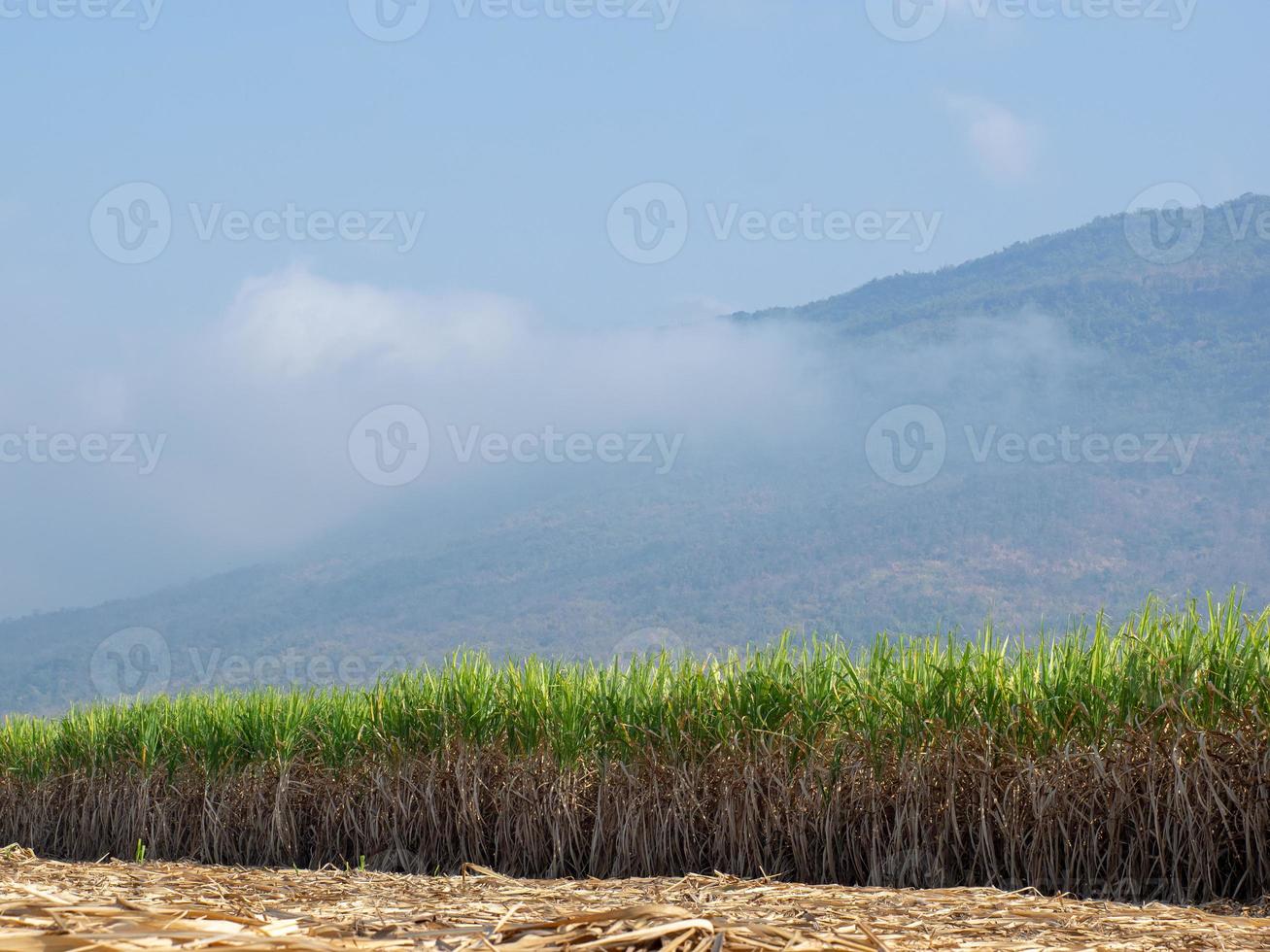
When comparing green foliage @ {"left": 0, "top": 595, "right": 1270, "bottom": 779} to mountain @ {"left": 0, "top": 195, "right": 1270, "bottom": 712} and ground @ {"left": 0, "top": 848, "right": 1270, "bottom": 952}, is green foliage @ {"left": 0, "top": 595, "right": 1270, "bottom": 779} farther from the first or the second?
mountain @ {"left": 0, "top": 195, "right": 1270, "bottom": 712}

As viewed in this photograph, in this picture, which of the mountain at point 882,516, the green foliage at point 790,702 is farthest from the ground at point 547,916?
the mountain at point 882,516

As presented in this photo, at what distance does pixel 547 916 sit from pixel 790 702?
4938 millimetres

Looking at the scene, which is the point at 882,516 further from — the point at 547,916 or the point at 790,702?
the point at 547,916

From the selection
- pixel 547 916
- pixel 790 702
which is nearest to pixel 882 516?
pixel 790 702

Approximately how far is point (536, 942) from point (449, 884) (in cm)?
300

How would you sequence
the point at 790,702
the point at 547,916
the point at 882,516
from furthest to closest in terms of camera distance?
the point at 882,516 → the point at 790,702 → the point at 547,916

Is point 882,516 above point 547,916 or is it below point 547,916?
above

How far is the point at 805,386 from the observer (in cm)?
18375

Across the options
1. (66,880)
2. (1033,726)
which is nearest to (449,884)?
(66,880)

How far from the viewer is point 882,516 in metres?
135

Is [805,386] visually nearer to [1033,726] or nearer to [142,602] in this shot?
[142,602]

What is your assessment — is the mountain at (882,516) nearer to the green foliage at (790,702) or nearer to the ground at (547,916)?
the green foliage at (790,702)

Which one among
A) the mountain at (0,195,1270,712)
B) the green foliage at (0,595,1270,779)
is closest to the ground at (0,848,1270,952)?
the green foliage at (0,595,1270,779)

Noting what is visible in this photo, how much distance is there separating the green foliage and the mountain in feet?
303
